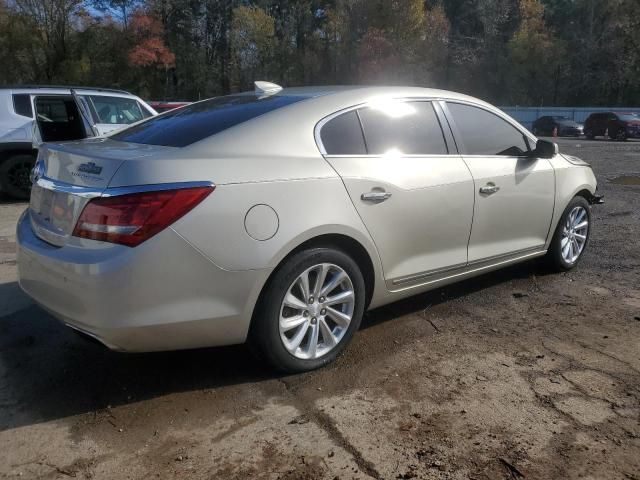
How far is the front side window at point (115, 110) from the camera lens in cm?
960

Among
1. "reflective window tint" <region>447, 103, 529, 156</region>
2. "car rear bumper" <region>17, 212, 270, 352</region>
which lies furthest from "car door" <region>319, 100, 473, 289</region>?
"car rear bumper" <region>17, 212, 270, 352</region>

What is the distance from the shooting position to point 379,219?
3508mm

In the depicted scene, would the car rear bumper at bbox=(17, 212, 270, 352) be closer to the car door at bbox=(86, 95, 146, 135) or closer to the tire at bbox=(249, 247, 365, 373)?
the tire at bbox=(249, 247, 365, 373)

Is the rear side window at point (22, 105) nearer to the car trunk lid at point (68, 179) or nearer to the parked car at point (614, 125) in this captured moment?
the car trunk lid at point (68, 179)

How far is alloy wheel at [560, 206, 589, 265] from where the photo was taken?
5.22m

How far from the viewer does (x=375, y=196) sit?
3.48 metres

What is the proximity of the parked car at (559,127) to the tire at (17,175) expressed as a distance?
3025 cm

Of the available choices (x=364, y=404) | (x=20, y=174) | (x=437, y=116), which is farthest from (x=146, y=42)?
(x=364, y=404)

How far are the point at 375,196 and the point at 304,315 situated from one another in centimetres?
82

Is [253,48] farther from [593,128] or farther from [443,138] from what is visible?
[443,138]

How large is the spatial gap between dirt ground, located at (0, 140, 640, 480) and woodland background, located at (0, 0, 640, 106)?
140 ft

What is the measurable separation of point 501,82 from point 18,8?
39.3 meters

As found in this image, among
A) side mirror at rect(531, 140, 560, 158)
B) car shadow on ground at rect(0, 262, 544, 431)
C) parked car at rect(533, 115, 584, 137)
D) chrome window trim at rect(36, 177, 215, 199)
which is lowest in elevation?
parked car at rect(533, 115, 584, 137)

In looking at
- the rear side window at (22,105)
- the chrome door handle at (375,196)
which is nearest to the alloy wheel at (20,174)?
the rear side window at (22,105)
